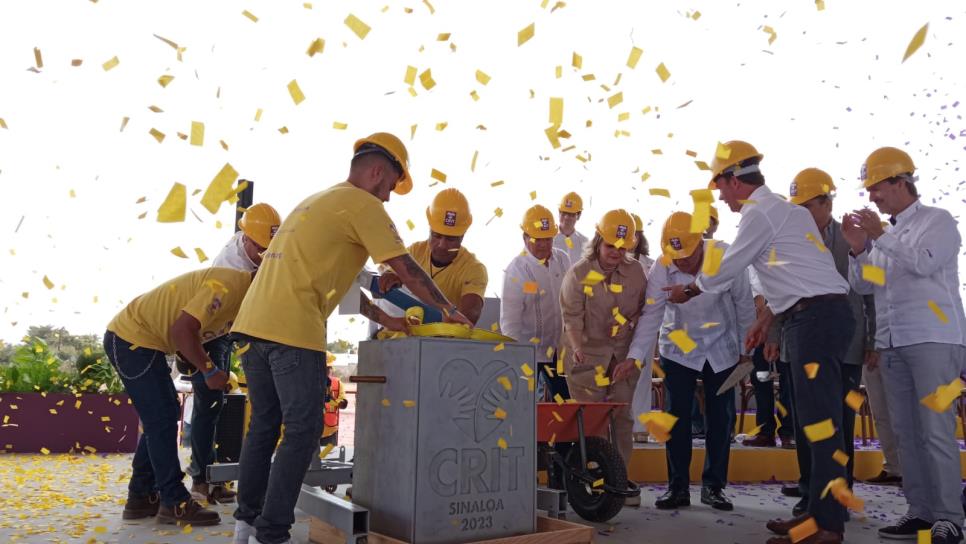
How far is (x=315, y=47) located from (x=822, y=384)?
2663mm

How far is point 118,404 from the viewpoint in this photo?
23.2 ft

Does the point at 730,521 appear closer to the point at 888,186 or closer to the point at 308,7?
the point at 888,186

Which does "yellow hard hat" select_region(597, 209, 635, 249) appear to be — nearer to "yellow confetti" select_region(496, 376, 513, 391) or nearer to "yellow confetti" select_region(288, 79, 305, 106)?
"yellow confetti" select_region(496, 376, 513, 391)

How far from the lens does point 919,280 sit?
363cm

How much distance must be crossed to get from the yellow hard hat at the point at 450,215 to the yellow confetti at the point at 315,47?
1.19m

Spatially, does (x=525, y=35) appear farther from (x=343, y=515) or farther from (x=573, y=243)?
(x=573, y=243)

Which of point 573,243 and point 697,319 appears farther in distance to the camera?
point 573,243

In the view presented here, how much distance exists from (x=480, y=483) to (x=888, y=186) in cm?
256

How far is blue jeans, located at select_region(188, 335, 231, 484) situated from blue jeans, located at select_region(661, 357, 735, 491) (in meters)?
2.62

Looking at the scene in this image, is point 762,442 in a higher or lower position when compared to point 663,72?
lower

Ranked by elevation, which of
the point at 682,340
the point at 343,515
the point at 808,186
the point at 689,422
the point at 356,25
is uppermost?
the point at 356,25

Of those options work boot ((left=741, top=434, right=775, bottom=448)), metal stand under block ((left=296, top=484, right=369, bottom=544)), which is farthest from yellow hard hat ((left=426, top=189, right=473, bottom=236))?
work boot ((left=741, top=434, right=775, bottom=448))

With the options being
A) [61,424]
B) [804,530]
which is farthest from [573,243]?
[61,424]

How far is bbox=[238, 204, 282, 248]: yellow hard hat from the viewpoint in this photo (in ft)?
13.5
